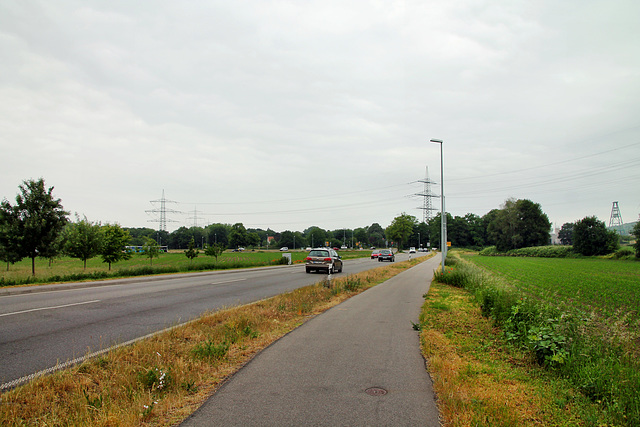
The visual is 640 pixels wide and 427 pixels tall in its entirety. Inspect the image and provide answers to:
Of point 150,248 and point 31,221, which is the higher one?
point 31,221

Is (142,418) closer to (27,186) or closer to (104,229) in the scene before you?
(27,186)

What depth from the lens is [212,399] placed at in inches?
168

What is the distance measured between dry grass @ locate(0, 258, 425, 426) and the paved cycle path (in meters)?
0.39

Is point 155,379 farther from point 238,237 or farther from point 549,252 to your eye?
point 238,237

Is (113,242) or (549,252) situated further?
(549,252)

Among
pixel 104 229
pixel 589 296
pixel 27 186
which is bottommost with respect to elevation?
pixel 589 296

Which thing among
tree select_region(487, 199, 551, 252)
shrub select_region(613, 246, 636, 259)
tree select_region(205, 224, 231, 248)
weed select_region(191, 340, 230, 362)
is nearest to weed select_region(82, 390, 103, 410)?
weed select_region(191, 340, 230, 362)

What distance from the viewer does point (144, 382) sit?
472cm

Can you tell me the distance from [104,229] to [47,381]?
2689 cm

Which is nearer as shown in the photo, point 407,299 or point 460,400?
point 460,400

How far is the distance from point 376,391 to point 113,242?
29064 millimetres

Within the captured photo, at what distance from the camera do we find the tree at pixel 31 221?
19484mm

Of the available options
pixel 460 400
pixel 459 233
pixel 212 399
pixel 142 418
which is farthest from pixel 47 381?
pixel 459 233

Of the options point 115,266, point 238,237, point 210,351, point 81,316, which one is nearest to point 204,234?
point 238,237
